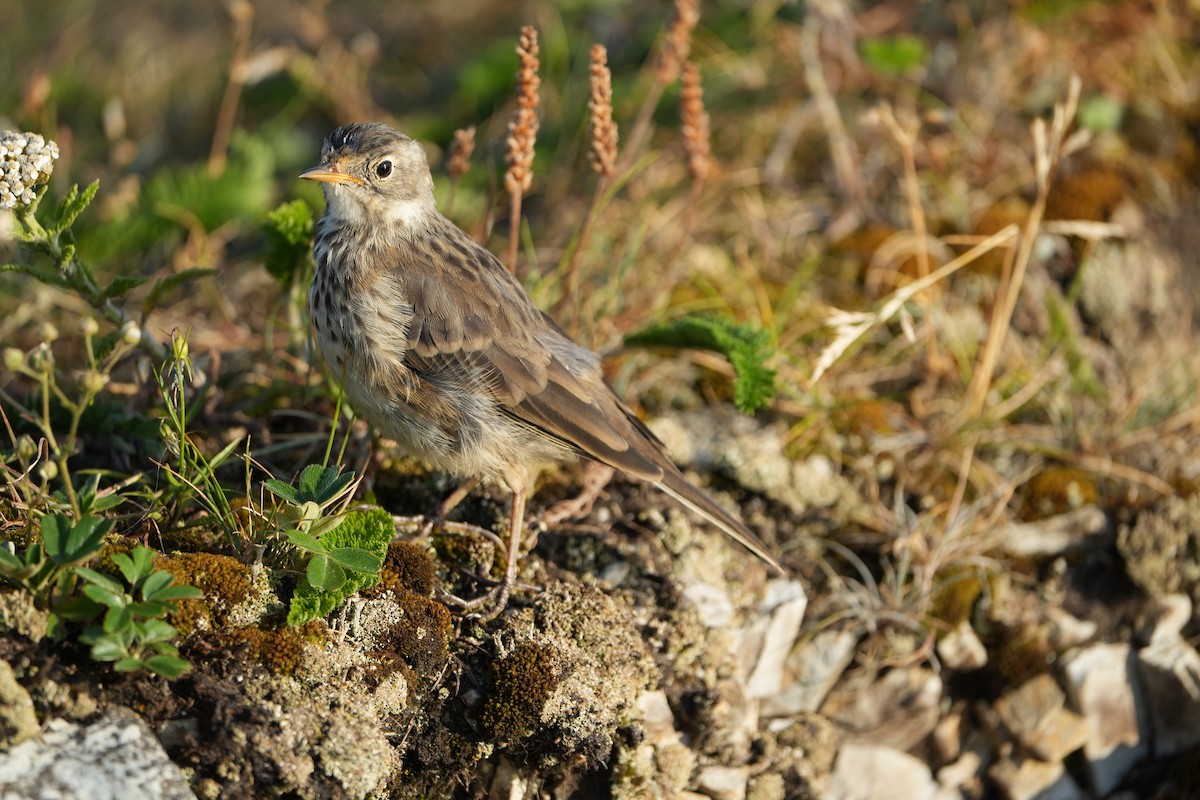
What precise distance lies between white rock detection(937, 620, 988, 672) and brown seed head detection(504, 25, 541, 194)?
7.99 ft

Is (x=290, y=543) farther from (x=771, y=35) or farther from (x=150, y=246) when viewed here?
Answer: (x=771, y=35)

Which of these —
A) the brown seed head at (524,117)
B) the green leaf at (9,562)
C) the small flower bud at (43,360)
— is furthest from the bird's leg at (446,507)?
the small flower bud at (43,360)

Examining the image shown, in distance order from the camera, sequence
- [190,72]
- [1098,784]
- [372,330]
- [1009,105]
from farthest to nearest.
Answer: [190,72]
[1009,105]
[1098,784]
[372,330]

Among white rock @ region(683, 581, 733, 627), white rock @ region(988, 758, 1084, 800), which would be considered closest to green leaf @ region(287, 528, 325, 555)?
white rock @ region(683, 581, 733, 627)

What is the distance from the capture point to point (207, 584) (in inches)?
138

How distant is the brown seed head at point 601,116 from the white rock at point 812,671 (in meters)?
2.01

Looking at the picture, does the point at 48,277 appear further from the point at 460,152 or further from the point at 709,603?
the point at 709,603

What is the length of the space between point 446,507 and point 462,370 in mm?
530

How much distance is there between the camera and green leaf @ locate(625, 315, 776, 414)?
4148mm

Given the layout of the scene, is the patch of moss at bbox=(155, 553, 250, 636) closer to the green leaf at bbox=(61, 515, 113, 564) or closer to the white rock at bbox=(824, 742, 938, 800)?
the green leaf at bbox=(61, 515, 113, 564)

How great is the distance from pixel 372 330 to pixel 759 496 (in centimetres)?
178

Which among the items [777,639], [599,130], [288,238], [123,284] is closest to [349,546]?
[123,284]

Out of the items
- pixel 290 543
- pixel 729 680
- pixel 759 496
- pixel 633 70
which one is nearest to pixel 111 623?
pixel 290 543

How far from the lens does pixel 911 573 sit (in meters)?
4.73
